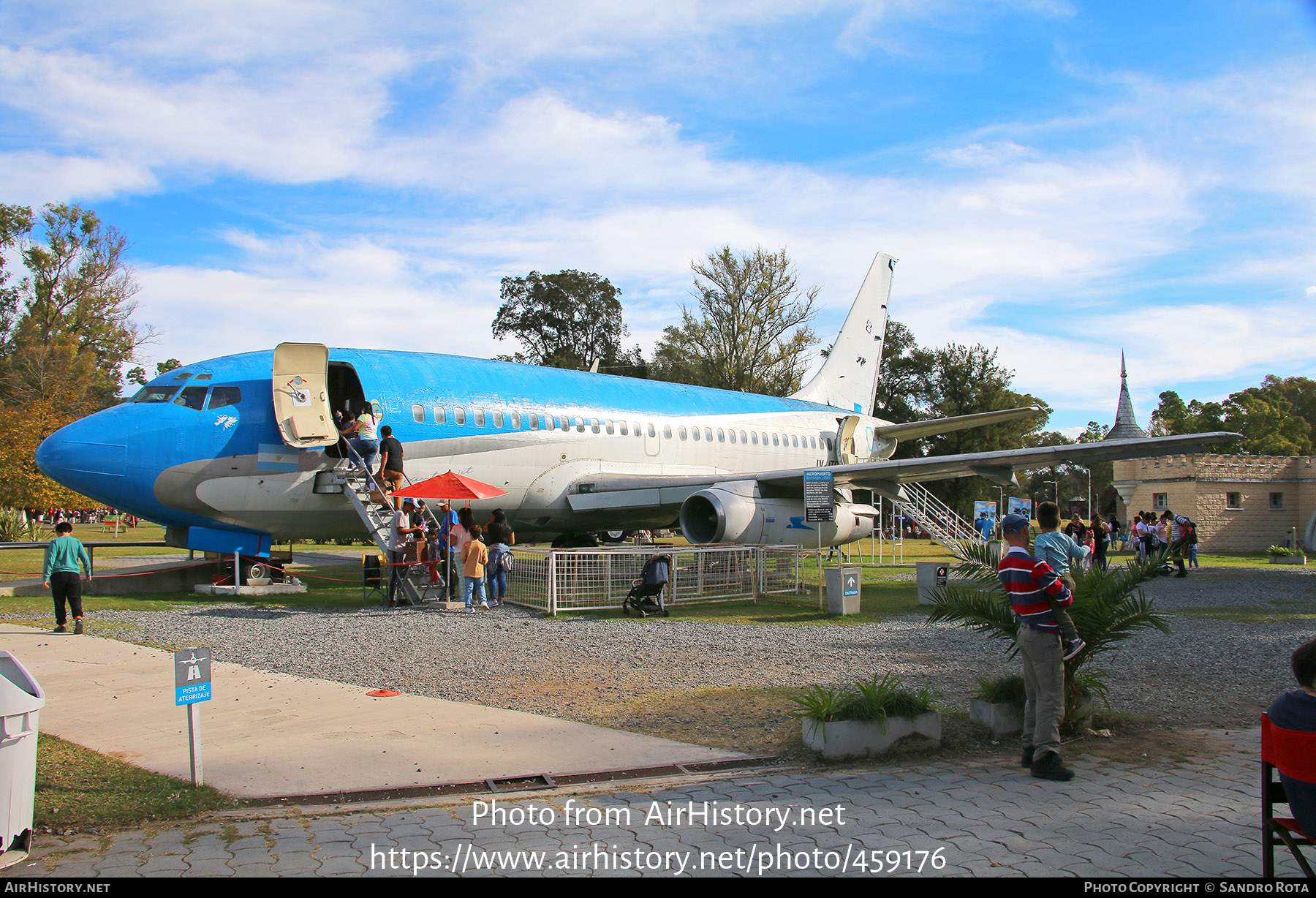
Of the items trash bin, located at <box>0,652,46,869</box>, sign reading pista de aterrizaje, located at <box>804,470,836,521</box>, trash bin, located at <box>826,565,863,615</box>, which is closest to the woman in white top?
sign reading pista de aterrizaje, located at <box>804,470,836,521</box>

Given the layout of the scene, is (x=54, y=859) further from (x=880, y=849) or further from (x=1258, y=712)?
(x=1258, y=712)

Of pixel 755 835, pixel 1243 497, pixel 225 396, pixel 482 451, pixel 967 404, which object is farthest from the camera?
pixel 967 404

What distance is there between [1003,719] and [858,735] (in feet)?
4.27

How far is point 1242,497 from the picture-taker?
121 feet

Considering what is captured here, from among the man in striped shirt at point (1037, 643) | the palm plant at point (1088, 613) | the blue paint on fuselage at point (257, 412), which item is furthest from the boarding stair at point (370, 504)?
the man in striped shirt at point (1037, 643)

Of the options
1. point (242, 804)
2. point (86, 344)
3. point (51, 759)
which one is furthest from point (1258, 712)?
point (86, 344)

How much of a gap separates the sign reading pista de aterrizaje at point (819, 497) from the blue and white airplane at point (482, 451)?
129 cm

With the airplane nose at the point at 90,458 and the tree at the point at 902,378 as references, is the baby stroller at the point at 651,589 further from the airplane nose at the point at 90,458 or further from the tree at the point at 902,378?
the tree at the point at 902,378

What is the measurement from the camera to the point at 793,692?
7406mm

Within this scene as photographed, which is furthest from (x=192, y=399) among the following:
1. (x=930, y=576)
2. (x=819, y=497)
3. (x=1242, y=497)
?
(x=1242, y=497)

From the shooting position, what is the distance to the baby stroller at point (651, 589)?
1273 cm

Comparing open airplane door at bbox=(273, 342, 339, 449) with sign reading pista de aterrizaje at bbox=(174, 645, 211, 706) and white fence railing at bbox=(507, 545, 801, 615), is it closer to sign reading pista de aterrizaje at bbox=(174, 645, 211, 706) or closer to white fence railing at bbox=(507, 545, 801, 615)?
white fence railing at bbox=(507, 545, 801, 615)

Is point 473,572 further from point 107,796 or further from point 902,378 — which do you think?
point 902,378
